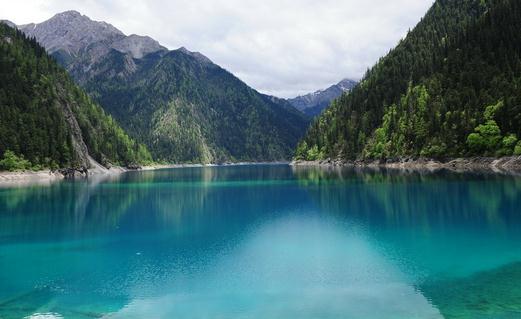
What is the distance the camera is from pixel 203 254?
31.7 metres

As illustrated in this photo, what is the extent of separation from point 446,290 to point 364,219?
2360 cm

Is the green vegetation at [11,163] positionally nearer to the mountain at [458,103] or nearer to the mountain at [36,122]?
the mountain at [36,122]

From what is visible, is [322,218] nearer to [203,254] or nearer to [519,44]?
[203,254]

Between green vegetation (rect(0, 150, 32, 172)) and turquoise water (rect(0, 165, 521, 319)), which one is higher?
green vegetation (rect(0, 150, 32, 172))

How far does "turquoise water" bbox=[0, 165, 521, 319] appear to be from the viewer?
2062 centimetres

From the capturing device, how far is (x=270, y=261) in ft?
95.7

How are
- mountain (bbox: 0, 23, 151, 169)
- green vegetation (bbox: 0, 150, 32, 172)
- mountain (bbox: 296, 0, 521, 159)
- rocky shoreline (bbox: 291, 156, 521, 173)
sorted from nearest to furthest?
rocky shoreline (bbox: 291, 156, 521, 173) < mountain (bbox: 296, 0, 521, 159) < green vegetation (bbox: 0, 150, 32, 172) < mountain (bbox: 0, 23, 151, 169)

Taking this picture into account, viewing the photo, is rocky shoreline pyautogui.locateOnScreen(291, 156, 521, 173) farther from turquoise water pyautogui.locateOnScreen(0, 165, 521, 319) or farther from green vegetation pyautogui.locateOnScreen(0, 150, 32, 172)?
green vegetation pyautogui.locateOnScreen(0, 150, 32, 172)

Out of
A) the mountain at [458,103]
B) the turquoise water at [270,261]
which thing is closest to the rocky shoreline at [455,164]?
the mountain at [458,103]

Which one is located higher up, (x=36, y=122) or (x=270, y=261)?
(x=36, y=122)

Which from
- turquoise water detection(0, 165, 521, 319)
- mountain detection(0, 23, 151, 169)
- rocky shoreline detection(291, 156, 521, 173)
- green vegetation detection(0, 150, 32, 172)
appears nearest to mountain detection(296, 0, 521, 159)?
rocky shoreline detection(291, 156, 521, 173)

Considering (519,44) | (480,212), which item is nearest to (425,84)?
(519,44)

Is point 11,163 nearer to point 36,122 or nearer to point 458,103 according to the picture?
point 36,122

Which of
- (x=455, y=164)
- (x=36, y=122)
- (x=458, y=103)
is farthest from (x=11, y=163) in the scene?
(x=458, y=103)
